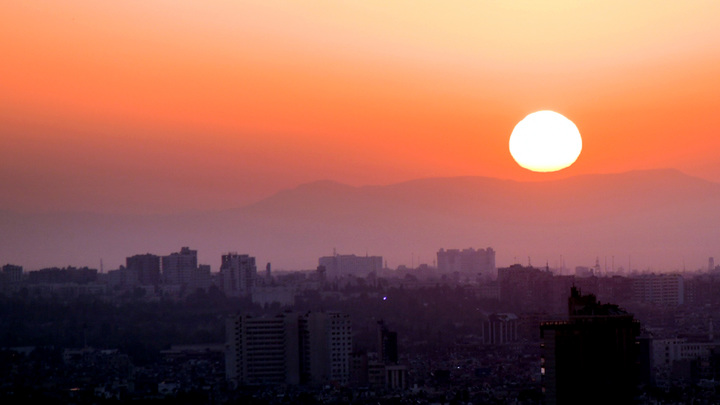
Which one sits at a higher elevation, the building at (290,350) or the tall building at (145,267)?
the tall building at (145,267)

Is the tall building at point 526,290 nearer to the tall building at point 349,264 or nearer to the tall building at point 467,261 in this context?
the tall building at point 467,261

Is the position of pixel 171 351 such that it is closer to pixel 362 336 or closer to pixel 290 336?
pixel 362 336

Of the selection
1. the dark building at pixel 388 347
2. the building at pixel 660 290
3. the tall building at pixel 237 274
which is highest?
the tall building at pixel 237 274

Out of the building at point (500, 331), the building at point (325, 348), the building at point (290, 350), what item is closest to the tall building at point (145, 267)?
the building at point (500, 331)

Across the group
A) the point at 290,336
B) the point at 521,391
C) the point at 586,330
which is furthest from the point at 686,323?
the point at 586,330

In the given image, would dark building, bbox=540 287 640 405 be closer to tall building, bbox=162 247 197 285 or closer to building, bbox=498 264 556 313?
building, bbox=498 264 556 313

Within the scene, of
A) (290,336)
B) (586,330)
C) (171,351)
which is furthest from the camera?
(171,351)

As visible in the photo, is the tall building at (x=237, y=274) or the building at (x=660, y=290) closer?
the building at (x=660, y=290)

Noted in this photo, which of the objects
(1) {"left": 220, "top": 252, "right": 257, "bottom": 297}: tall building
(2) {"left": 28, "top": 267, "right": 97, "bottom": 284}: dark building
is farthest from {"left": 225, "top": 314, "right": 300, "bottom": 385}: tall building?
(2) {"left": 28, "top": 267, "right": 97, "bottom": 284}: dark building
